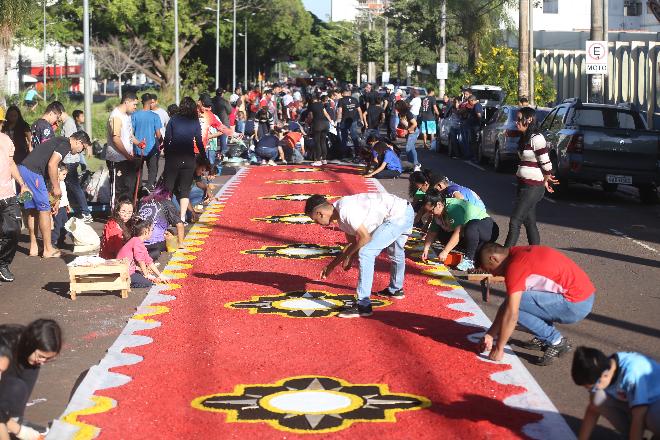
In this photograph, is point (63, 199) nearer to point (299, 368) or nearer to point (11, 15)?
point (299, 368)

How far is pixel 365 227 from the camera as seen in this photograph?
1081 cm

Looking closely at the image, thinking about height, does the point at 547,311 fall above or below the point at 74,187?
below

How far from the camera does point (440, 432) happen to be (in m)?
7.62

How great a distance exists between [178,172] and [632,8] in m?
73.6

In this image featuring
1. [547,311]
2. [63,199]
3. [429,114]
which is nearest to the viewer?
[547,311]

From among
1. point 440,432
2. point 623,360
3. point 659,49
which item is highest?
point 659,49

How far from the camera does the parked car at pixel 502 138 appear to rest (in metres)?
27.8

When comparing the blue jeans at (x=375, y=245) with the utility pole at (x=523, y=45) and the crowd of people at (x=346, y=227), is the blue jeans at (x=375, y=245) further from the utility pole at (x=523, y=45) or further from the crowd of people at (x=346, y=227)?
the utility pole at (x=523, y=45)

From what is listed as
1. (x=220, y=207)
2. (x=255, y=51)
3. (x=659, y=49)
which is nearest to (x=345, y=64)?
(x=255, y=51)

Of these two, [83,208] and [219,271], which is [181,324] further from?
[83,208]

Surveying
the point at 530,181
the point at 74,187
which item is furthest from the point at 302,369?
the point at 74,187

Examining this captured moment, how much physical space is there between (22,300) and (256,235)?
5.21m

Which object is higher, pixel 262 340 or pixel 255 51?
pixel 255 51

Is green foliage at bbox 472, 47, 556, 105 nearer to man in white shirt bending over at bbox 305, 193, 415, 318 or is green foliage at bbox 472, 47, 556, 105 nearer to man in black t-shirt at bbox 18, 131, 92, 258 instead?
man in black t-shirt at bbox 18, 131, 92, 258
